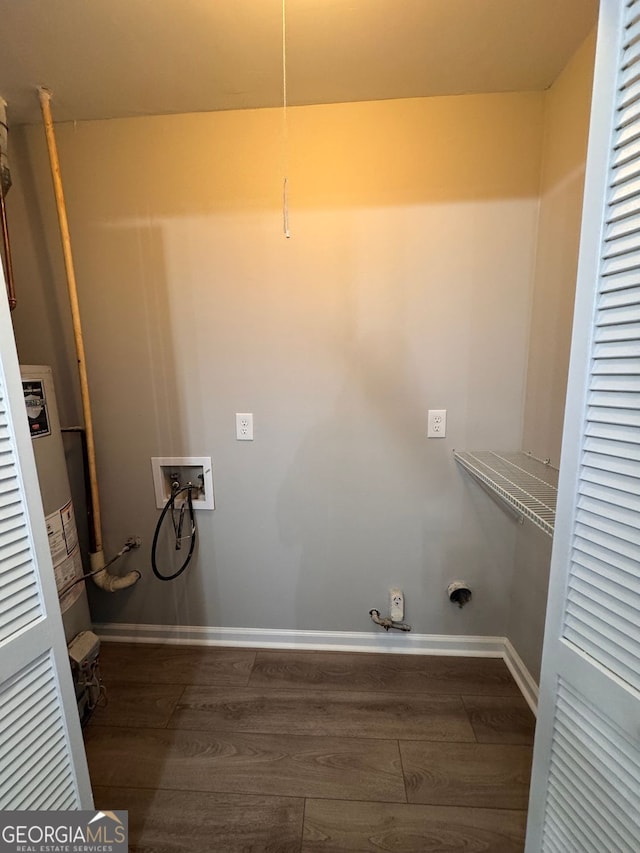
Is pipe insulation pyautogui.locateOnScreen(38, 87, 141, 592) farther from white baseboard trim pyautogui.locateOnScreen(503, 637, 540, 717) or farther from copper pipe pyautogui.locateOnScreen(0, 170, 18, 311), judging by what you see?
white baseboard trim pyautogui.locateOnScreen(503, 637, 540, 717)

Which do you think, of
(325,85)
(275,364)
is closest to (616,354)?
(275,364)

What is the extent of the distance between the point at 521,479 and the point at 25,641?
1.55 m

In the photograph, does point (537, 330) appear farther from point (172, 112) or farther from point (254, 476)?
point (172, 112)

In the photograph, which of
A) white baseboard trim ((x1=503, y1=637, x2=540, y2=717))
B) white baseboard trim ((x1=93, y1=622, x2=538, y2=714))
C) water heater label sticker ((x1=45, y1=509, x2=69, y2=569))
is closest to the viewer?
water heater label sticker ((x1=45, y1=509, x2=69, y2=569))

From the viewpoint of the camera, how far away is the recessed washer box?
164 centimetres

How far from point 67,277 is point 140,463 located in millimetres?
869

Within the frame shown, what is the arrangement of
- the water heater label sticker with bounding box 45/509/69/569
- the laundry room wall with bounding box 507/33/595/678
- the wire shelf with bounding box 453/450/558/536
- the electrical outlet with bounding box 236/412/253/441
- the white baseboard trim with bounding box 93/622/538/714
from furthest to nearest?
the white baseboard trim with bounding box 93/622/538/714 → the electrical outlet with bounding box 236/412/253/441 → the water heater label sticker with bounding box 45/509/69/569 → the laundry room wall with bounding box 507/33/595/678 → the wire shelf with bounding box 453/450/558/536

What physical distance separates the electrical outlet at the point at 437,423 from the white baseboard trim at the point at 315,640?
1.03 metres

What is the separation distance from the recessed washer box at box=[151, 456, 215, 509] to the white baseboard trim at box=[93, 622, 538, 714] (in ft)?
2.32

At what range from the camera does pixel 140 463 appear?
1.67 meters

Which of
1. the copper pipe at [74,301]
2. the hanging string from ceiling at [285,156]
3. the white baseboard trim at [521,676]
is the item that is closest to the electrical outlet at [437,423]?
the hanging string from ceiling at [285,156]

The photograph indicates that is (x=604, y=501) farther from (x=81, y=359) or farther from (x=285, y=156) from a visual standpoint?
(x=81, y=359)

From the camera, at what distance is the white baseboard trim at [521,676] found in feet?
4.71

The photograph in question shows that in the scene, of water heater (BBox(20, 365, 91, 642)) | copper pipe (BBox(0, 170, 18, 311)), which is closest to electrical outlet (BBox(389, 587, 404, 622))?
water heater (BBox(20, 365, 91, 642))
